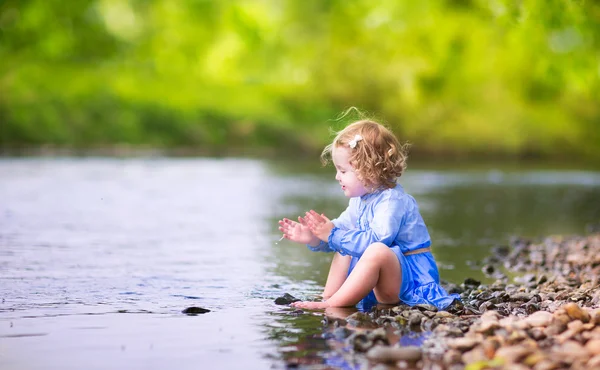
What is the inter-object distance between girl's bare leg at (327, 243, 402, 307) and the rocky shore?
11 centimetres

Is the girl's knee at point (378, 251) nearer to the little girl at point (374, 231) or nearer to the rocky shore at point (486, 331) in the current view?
the little girl at point (374, 231)

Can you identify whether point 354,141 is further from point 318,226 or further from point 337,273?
point 337,273

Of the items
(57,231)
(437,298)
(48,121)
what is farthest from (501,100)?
(437,298)

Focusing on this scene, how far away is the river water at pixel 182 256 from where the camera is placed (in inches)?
167

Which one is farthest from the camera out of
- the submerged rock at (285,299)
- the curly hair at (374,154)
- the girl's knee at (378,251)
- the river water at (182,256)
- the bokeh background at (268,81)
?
the bokeh background at (268,81)

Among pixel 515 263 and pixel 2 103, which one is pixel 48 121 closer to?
pixel 2 103

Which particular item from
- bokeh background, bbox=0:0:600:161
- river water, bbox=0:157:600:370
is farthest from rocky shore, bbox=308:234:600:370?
bokeh background, bbox=0:0:600:161

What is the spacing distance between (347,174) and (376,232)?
0.38 meters

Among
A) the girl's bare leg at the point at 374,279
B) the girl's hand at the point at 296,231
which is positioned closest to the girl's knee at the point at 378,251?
the girl's bare leg at the point at 374,279

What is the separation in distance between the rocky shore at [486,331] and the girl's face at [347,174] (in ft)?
2.30

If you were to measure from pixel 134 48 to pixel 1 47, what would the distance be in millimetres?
5058

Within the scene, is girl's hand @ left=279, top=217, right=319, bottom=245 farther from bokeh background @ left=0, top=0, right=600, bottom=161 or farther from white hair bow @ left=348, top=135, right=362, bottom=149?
bokeh background @ left=0, top=0, right=600, bottom=161

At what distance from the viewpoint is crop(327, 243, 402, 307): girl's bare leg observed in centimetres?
505

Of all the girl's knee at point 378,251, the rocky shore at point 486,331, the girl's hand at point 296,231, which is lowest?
the rocky shore at point 486,331
